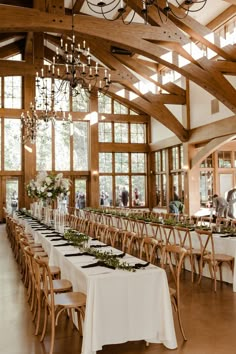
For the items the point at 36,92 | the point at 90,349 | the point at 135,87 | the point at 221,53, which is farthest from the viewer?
the point at 36,92

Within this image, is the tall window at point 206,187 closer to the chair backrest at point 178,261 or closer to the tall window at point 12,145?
the tall window at point 12,145

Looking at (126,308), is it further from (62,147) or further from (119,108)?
(119,108)

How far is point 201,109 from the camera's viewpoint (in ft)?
47.0

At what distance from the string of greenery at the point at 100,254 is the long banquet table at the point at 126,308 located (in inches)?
4.4

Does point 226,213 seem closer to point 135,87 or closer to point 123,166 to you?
point 135,87

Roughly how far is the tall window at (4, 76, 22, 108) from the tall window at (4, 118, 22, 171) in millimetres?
757

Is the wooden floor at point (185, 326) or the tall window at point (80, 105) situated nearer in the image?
the wooden floor at point (185, 326)

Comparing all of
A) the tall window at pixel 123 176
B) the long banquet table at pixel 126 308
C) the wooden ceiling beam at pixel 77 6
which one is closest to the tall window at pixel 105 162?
the tall window at pixel 123 176

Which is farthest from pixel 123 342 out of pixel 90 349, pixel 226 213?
pixel 226 213

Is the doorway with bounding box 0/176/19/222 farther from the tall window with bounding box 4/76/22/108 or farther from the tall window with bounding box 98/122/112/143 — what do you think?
the tall window with bounding box 98/122/112/143

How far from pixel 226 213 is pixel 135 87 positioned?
5936 mm

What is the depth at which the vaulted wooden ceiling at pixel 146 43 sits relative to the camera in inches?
348

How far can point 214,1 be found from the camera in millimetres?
11078

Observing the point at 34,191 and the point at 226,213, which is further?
the point at 226,213
